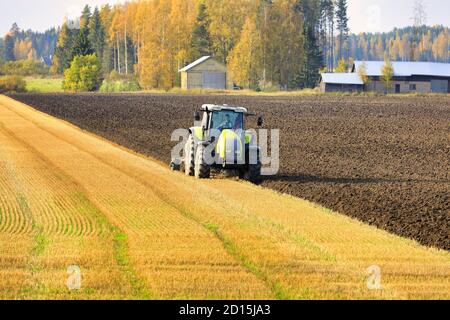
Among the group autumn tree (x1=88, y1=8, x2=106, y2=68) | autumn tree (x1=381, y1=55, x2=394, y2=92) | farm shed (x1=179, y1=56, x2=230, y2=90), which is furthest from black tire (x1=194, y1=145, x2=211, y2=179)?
autumn tree (x1=88, y1=8, x2=106, y2=68)

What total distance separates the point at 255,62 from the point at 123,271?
8833 centimetres

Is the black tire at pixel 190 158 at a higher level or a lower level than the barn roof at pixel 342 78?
higher

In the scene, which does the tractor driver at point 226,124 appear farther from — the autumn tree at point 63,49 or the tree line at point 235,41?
the autumn tree at point 63,49

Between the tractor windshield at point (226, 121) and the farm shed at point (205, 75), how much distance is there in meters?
76.2

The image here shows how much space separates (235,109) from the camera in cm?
2334

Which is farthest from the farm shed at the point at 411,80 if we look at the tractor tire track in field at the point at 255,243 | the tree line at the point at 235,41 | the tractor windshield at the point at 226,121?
the tractor tire track in field at the point at 255,243

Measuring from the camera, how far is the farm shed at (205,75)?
9956 cm

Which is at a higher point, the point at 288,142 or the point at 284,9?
the point at 284,9

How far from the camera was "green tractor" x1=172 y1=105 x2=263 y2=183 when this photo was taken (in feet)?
73.7

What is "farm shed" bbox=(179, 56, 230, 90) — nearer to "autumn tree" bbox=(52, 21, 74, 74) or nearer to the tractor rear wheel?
"autumn tree" bbox=(52, 21, 74, 74)

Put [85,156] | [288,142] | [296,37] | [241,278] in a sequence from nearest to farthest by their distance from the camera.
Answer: [241,278] → [85,156] → [288,142] → [296,37]

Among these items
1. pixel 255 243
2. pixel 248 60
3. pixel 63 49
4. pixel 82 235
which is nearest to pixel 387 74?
pixel 248 60
